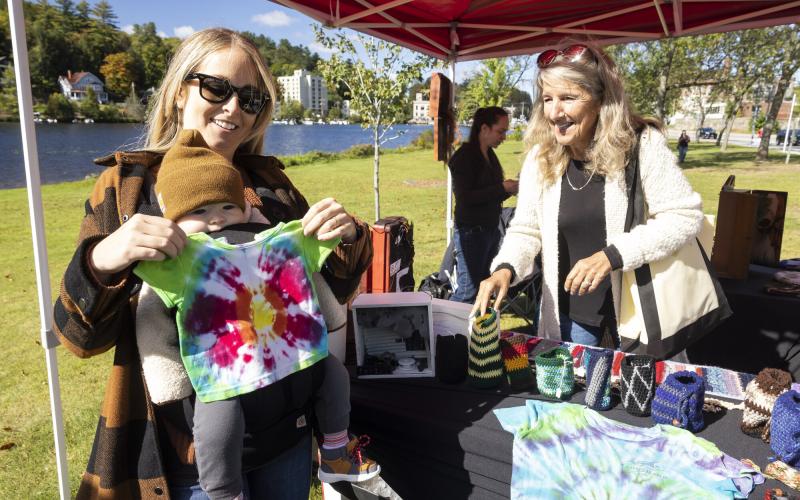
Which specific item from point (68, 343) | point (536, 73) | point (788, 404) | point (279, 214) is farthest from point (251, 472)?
→ point (536, 73)

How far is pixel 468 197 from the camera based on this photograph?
15.4 ft

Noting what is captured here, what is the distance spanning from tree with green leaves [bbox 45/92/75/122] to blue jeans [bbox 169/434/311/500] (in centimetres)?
6043

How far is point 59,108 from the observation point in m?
50.3

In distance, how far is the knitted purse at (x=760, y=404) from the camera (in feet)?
5.29

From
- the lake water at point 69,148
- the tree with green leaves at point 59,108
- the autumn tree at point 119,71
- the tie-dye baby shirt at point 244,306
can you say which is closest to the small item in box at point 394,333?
the tie-dye baby shirt at point 244,306

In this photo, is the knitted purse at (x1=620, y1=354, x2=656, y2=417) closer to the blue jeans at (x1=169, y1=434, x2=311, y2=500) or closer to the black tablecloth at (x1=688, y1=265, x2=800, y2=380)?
the blue jeans at (x1=169, y1=434, x2=311, y2=500)

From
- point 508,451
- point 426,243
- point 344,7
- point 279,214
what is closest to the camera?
point 279,214

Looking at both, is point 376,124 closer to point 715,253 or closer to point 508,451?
point 715,253

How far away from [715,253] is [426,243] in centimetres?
555

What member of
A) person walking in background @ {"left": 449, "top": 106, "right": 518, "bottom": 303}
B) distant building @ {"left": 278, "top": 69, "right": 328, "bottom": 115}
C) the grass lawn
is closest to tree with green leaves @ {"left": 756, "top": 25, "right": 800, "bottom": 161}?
the grass lawn

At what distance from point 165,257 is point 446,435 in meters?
1.09

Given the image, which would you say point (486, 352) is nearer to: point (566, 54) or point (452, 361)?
point (452, 361)

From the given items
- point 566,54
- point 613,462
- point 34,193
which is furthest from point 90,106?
point 613,462

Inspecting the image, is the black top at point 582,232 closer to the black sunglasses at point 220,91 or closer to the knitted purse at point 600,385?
the knitted purse at point 600,385
